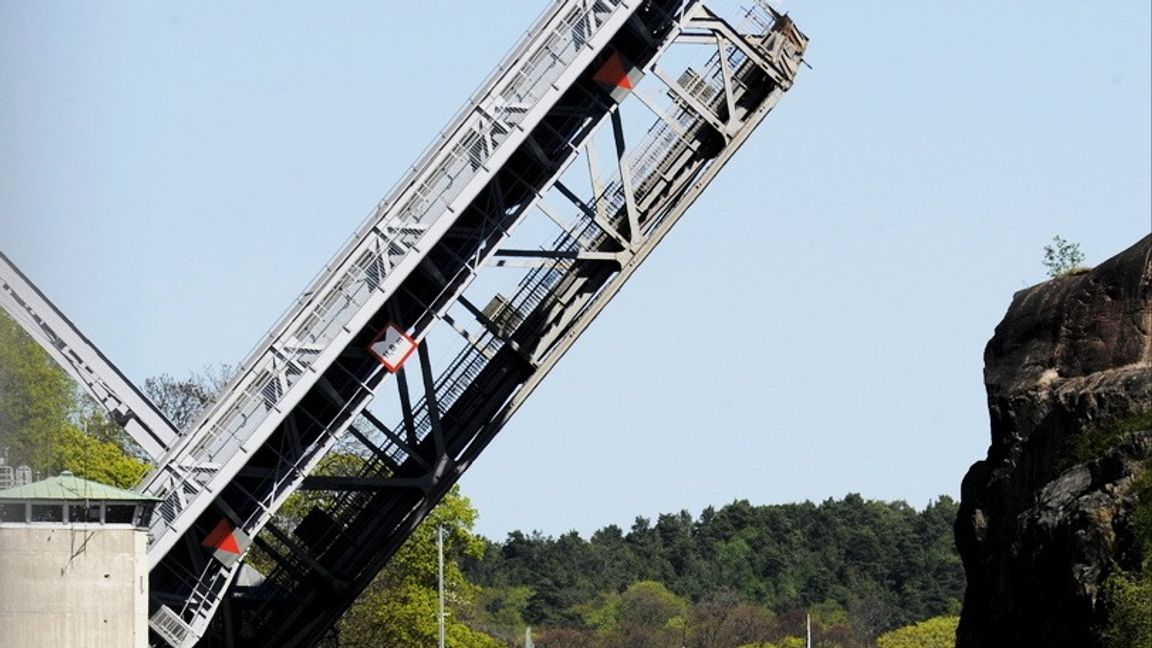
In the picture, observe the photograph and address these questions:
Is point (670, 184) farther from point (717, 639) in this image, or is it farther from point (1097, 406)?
point (717, 639)

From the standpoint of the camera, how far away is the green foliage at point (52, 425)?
121 ft

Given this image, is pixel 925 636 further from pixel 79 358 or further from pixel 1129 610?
pixel 1129 610

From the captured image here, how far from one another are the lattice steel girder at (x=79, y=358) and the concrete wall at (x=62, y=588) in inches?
56.1

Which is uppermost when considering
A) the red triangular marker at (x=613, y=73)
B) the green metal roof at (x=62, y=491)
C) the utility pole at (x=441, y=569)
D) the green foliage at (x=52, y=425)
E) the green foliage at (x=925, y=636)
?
the green foliage at (x=925, y=636)

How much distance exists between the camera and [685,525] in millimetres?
138000

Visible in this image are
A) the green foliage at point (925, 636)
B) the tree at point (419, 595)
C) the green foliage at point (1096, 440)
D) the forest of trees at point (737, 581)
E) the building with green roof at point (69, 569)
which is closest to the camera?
the green foliage at point (1096, 440)

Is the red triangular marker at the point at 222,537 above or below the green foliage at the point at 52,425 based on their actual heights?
below

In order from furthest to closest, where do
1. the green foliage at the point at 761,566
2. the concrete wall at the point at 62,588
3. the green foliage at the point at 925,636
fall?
1. the green foliage at the point at 761,566
2. the green foliage at the point at 925,636
3. the concrete wall at the point at 62,588

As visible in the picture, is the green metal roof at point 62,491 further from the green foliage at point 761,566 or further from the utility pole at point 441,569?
the green foliage at point 761,566

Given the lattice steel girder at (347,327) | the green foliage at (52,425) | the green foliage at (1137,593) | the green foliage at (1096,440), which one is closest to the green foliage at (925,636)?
the green foliage at (52,425)

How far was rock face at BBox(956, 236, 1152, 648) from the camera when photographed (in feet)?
93.2

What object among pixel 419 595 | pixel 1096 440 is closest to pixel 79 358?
pixel 1096 440

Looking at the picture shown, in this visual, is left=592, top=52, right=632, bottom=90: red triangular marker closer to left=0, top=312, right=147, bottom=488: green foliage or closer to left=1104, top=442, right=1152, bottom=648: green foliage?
left=1104, top=442, right=1152, bottom=648: green foliage

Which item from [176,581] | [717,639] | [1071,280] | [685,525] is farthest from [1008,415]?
[685,525]
